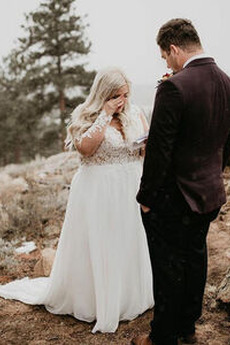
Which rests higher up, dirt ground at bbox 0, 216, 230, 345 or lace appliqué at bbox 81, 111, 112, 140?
lace appliqué at bbox 81, 111, 112, 140

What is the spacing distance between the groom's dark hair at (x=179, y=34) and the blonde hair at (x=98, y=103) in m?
0.84

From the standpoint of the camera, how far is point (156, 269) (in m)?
3.12

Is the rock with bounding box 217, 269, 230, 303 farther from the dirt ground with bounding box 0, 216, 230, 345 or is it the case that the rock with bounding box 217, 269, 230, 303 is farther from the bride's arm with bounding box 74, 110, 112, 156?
the bride's arm with bounding box 74, 110, 112, 156

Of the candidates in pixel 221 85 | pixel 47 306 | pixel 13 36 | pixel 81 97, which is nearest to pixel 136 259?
pixel 47 306

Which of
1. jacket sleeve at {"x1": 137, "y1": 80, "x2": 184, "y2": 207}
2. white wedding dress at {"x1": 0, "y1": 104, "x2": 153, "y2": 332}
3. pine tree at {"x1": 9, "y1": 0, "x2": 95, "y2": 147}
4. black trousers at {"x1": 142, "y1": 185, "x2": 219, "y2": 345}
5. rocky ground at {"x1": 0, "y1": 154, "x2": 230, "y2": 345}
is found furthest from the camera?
pine tree at {"x1": 9, "y1": 0, "x2": 95, "y2": 147}

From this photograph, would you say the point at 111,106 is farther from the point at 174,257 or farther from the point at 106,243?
the point at 174,257

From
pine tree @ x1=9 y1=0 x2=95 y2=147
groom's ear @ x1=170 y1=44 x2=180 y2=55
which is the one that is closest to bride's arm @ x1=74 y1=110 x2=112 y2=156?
groom's ear @ x1=170 y1=44 x2=180 y2=55

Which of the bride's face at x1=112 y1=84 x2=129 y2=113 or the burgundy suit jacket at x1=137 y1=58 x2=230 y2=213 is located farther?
the bride's face at x1=112 y1=84 x2=129 y2=113

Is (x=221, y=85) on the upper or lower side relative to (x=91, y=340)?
upper

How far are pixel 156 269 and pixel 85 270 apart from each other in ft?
3.39

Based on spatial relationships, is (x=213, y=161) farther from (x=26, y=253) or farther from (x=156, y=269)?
(x=26, y=253)

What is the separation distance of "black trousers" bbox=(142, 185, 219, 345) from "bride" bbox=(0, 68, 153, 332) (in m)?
0.70

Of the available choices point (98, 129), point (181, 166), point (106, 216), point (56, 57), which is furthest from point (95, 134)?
point (56, 57)

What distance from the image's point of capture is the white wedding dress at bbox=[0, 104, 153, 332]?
12.4ft
